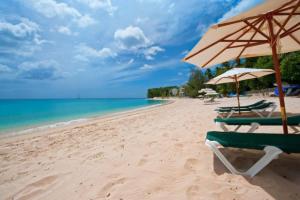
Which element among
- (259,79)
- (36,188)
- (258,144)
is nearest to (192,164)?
(258,144)

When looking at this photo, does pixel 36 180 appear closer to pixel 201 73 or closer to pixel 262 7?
pixel 262 7

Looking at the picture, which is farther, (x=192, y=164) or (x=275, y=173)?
(x=192, y=164)

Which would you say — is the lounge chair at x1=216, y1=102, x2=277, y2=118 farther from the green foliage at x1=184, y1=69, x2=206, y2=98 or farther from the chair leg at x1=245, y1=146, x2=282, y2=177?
the green foliage at x1=184, y1=69, x2=206, y2=98

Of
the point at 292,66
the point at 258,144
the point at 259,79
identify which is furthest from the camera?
the point at 259,79

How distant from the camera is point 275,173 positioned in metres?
2.08

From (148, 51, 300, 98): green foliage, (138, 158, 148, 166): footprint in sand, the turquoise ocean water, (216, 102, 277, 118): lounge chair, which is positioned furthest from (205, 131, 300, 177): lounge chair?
the turquoise ocean water

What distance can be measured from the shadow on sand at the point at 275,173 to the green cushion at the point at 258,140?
392mm

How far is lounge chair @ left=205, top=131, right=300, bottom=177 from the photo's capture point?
6.09 feet

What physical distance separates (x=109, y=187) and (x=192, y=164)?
52.0 inches

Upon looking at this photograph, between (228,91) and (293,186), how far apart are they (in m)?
35.2

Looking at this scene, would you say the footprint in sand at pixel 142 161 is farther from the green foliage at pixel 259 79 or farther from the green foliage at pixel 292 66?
the green foliage at pixel 292 66

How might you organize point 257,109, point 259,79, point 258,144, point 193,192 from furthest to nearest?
point 259,79, point 257,109, point 258,144, point 193,192

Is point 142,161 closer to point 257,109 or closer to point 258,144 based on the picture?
point 258,144

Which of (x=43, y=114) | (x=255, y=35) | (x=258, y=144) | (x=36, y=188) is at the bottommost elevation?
(x=36, y=188)
